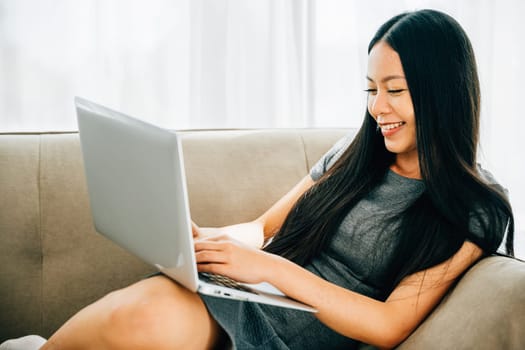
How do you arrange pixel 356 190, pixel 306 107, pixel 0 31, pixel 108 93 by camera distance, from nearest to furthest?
pixel 356 190, pixel 0 31, pixel 108 93, pixel 306 107

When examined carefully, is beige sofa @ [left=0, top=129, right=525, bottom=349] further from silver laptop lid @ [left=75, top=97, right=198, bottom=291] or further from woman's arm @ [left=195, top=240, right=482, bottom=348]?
woman's arm @ [left=195, top=240, right=482, bottom=348]

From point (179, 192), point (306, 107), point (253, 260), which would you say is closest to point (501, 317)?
point (253, 260)

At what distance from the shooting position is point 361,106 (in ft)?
7.25

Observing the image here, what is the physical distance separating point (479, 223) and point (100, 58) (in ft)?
4.13

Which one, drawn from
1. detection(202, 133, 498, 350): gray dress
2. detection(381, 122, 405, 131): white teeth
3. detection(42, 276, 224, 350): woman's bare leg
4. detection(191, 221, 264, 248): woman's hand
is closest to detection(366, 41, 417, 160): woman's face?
detection(381, 122, 405, 131): white teeth

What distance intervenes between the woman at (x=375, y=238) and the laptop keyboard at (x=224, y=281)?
0.05ft

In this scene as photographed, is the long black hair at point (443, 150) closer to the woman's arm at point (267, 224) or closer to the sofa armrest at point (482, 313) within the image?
the sofa armrest at point (482, 313)

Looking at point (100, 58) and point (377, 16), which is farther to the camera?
point (377, 16)

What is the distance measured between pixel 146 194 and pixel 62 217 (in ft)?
2.06

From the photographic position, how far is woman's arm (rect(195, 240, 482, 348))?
→ 100 centimetres

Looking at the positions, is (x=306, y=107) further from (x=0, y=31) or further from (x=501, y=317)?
(x=501, y=317)

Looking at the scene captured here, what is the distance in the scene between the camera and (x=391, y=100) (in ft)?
3.97

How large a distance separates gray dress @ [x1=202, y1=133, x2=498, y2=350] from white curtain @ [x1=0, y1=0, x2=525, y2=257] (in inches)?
32.5

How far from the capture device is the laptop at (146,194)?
2.73 feet
